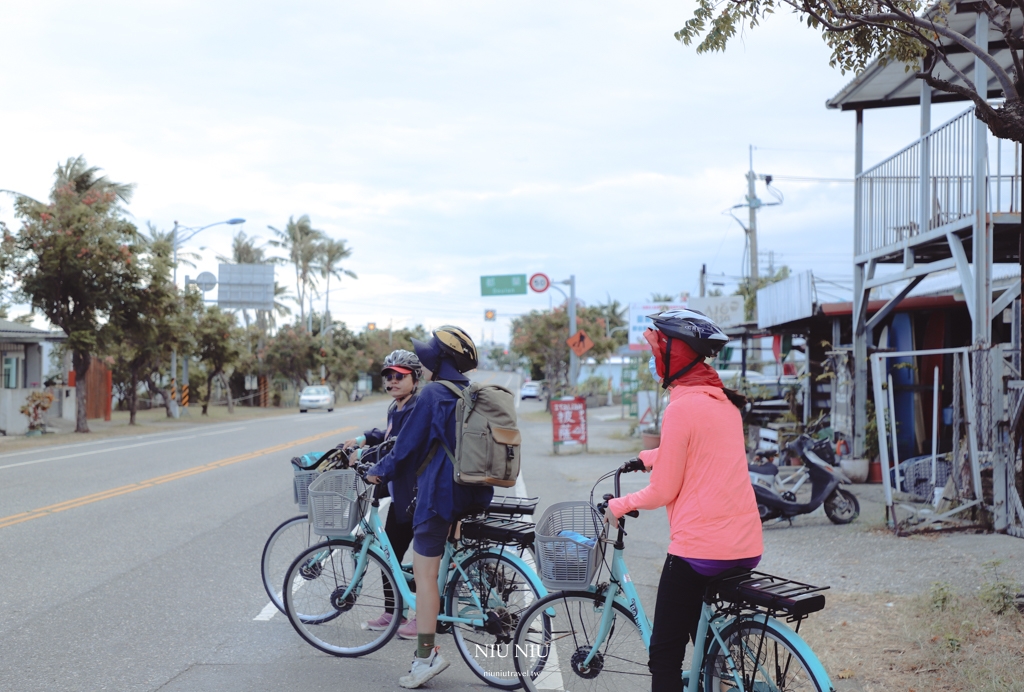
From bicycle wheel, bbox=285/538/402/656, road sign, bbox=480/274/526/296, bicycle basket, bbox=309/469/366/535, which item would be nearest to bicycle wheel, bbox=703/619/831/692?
bicycle wheel, bbox=285/538/402/656

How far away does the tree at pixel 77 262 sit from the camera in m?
26.4

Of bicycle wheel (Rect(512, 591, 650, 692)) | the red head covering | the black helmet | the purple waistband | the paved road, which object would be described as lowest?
the paved road

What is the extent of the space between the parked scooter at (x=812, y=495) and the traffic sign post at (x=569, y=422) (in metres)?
10.2

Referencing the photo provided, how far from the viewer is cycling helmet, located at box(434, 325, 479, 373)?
15.9 feet

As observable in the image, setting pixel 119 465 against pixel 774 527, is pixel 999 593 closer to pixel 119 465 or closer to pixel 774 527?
pixel 774 527

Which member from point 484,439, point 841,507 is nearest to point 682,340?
point 484,439

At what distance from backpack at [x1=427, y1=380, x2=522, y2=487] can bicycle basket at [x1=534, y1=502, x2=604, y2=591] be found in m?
0.51

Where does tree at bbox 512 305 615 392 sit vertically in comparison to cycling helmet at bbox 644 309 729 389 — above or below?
above

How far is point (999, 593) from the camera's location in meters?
5.87

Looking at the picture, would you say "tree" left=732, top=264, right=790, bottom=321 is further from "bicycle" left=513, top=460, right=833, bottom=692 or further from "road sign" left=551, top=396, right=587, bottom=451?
"bicycle" left=513, top=460, right=833, bottom=692

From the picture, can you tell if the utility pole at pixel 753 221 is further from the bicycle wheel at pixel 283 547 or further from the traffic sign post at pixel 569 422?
the bicycle wheel at pixel 283 547

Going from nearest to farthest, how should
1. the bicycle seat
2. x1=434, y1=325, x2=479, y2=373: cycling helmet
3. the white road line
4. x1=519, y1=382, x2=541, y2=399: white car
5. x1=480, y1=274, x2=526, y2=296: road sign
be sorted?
x1=434, y1=325, x2=479, y2=373: cycling helmet < the bicycle seat < the white road line < x1=480, y1=274, x2=526, y2=296: road sign < x1=519, y1=382, x2=541, y2=399: white car

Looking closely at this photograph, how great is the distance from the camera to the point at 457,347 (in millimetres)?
4855

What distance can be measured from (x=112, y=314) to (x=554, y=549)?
2734 centimetres
